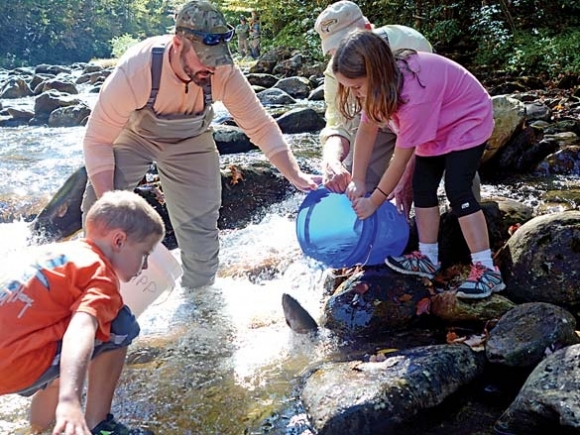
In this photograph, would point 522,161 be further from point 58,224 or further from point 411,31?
point 58,224

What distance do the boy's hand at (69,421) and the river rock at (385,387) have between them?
3.30 ft

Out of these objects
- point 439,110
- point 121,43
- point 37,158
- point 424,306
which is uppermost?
point 439,110

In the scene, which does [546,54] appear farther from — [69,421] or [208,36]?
[69,421]

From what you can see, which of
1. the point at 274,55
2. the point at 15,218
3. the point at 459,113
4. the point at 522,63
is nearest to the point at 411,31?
the point at 459,113

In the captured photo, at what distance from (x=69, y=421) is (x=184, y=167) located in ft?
6.73

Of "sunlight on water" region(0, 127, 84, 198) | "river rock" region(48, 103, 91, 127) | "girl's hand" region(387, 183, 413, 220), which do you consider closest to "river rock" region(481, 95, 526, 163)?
"girl's hand" region(387, 183, 413, 220)

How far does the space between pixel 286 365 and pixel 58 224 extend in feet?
10.5

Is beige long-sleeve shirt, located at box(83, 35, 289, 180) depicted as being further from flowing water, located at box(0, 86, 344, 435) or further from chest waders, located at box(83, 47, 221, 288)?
flowing water, located at box(0, 86, 344, 435)

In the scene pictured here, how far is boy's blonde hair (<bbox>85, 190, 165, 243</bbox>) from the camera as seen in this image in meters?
2.27

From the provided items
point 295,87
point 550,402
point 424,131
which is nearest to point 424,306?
point 424,131

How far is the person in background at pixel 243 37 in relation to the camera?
19312mm

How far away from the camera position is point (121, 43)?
127ft

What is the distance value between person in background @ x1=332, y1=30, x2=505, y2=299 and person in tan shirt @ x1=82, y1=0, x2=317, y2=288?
0.42 meters

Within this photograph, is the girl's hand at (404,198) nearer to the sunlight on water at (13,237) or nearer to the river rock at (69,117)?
the sunlight on water at (13,237)
